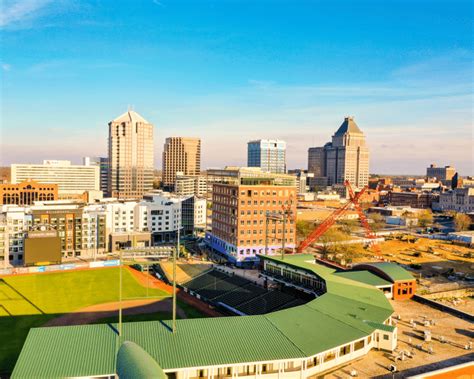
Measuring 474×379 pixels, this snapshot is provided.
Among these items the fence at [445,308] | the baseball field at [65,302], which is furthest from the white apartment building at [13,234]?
the fence at [445,308]

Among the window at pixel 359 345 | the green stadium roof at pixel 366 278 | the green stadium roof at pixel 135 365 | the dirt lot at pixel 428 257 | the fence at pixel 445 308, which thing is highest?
Answer: the green stadium roof at pixel 135 365

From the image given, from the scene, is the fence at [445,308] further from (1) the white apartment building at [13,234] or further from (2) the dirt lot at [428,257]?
(1) the white apartment building at [13,234]

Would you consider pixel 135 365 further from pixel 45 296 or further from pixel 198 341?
pixel 45 296

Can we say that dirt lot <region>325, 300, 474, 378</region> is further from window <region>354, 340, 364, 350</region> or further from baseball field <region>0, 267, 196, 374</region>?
baseball field <region>0, 267, 196, 374</region>

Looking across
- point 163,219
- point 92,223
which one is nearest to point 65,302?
point 92,223

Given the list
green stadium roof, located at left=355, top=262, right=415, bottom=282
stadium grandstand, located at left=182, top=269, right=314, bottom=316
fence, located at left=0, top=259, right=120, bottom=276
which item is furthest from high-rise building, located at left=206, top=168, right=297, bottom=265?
green stadium roof, located at left=355, top=262, right=415, bottom=282

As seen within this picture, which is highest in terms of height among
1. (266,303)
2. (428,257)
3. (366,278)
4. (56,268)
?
(366,278)
